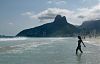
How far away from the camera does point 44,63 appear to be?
1820cm

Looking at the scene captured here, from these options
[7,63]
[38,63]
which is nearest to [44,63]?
[38,63]

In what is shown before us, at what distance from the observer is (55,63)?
59.9 ft

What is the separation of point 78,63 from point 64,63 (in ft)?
3.40

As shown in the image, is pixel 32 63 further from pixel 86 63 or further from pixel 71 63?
pixel 86 63

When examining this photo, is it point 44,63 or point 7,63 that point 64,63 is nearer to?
point 44,63

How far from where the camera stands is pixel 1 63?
59.9ft

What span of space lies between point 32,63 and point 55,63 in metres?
1.67

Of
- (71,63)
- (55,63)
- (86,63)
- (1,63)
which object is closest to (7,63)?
(1,63)

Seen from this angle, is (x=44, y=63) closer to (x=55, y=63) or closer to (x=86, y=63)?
(x=55, y=63)

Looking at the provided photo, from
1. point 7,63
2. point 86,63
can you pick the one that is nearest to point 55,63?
point 86,63

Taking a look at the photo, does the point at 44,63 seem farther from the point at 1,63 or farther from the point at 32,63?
the point at 1,63

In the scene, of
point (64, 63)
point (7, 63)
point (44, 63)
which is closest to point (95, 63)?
point (64, 63)

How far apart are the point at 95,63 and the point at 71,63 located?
173 centimetres

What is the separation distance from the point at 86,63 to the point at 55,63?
2.27m
